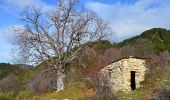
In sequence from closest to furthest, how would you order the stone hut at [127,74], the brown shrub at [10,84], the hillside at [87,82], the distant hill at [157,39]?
the hillside at [87,82]
the stone hut at [127,74]
the distant hill at [157,39]
the brown shrub at [10,84]

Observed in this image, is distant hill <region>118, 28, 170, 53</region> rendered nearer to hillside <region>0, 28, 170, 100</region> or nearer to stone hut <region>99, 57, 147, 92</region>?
hillside <region>0, 28, 170, 100</region>

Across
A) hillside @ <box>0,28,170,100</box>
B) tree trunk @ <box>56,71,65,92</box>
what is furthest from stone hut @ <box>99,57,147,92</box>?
tree trunk @ <box>56,71,65,92</box>

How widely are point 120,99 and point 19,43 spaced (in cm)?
1786

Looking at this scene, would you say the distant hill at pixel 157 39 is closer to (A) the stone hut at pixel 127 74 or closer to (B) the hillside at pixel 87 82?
(B) the hillside at pixel 87 82

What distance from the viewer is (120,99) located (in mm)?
22812

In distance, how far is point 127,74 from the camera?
97.9 ft

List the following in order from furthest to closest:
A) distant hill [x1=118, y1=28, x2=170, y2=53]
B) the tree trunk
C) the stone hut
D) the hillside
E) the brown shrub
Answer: the brown shrub, distant hill [x1=118, y1=28, x2=170, y2=53], the tree trunk, the stone hut, the hillside

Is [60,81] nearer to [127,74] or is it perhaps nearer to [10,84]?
[127,74]

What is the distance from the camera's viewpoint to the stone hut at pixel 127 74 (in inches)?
1171

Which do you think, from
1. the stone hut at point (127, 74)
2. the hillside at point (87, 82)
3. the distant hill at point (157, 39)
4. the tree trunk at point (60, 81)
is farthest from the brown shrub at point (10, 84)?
the stone hut at point (127, 74)

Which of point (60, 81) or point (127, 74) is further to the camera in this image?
point (60, 81)

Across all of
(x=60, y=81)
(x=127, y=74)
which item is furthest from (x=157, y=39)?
(x=127, y=74)

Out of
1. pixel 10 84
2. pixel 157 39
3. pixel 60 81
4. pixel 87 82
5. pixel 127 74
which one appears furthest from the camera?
pixel 10 84

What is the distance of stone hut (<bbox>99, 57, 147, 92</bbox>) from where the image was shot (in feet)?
97.6
